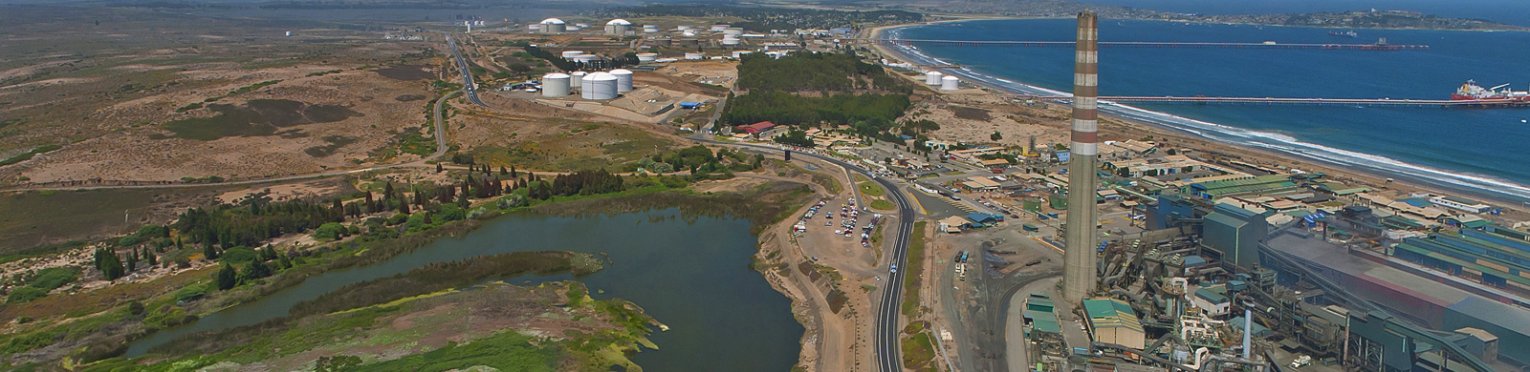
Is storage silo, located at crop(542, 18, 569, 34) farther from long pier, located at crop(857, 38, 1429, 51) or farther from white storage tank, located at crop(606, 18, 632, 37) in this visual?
long pier, located at crop(857, 38, 1429, 51)

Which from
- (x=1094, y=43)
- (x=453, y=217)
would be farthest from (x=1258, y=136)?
(x=453, y=217)

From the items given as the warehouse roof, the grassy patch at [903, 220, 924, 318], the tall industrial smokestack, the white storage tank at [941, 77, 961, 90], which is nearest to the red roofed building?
the grassy patch at [903, 220, 924, 318]

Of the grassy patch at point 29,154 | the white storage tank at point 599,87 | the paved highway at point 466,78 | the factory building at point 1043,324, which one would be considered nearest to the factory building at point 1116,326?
the factory building at point 1043,324

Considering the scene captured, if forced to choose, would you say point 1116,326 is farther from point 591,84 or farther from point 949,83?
point 949,83

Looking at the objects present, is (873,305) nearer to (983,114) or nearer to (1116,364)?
(1116,364)

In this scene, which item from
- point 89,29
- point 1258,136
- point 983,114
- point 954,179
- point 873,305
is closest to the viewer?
point 873,305

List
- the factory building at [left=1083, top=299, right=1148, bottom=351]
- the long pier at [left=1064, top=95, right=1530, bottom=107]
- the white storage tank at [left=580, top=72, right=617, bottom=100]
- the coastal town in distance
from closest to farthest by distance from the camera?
the factory building at [left=1083, top=299, right=1148, bottom=351] → the coastal town in distance → the long pier at [left=1064, top=95, right=1530, bottom=107] → the white storage tank at [left=580, top=72, right=617, bottom=100]
